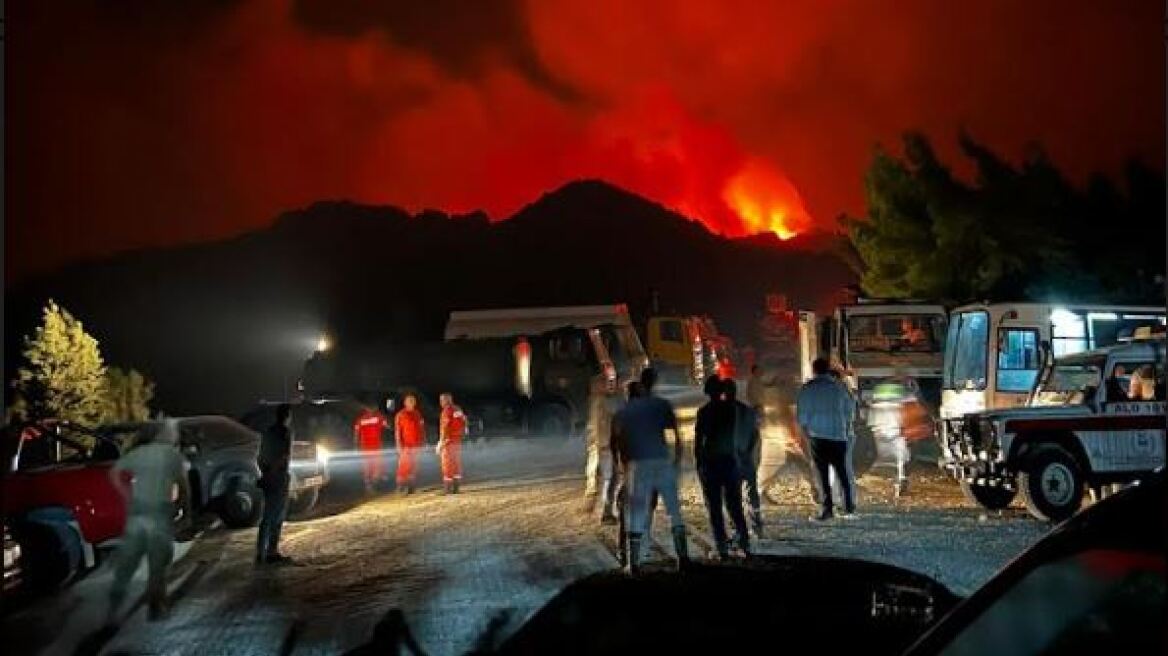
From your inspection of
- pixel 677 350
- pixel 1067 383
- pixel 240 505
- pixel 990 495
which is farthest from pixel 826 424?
pixel 677 350

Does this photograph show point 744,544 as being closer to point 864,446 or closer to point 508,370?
point 864,446

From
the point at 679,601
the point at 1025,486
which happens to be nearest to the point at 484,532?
the point at 679,601

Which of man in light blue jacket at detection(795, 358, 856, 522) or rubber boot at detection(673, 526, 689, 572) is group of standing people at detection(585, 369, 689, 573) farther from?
man in light blue jacket at detection(795, 358, 856, 522)

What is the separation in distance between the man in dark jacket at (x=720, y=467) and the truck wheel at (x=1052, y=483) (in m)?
4.16

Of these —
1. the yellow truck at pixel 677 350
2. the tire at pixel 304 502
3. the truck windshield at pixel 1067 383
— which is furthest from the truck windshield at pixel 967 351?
the yellow truck at pixel 677 350

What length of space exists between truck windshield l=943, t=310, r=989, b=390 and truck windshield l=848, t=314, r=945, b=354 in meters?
1.27

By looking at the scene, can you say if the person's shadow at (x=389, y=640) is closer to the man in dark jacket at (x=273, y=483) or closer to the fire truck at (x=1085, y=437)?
the man in dark jacket at (x=273, y=483)

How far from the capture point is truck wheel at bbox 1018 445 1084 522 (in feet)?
44.2

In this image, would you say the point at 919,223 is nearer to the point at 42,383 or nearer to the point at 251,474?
the point at 251,474

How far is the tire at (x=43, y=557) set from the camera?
470 inches

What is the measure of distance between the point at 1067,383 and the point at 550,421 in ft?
56.5

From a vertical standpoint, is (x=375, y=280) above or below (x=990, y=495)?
above

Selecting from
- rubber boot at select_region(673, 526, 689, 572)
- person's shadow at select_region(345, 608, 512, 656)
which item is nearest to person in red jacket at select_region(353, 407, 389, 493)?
rubber boot at select_region(673, 526, 689, 572)

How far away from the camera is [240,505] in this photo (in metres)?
16.1
